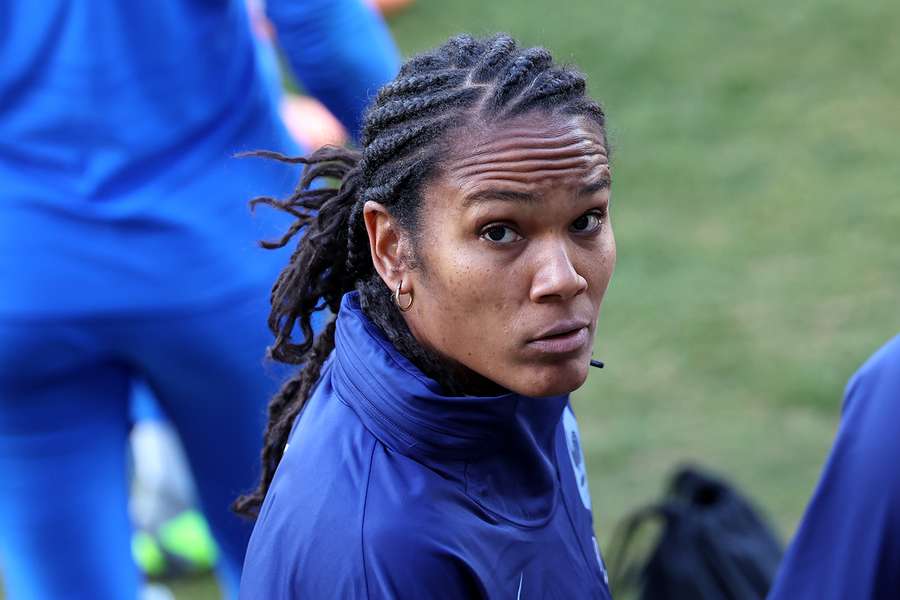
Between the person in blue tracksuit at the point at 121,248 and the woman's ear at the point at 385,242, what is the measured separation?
946 mm

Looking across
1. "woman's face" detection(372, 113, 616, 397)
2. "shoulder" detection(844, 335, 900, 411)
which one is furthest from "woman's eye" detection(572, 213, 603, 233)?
"shoulder" detection(844, 335, 900, 411)

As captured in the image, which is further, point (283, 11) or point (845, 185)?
point (845, 185)

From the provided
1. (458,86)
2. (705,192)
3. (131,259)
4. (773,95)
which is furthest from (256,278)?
(773,95)

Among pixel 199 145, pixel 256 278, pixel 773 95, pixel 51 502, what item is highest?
pixel 773 95

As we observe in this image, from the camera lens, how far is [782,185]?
725 centimetres

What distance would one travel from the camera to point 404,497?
182 centimetres

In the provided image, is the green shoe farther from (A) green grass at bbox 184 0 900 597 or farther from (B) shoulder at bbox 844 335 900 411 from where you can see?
(B) shoulder at bbox 844 335 900 411

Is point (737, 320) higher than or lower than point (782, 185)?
lower

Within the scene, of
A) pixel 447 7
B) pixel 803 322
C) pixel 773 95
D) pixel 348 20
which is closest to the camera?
pixel 348 20

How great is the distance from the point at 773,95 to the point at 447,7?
269cm

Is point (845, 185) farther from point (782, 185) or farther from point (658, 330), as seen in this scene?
point (658, 330)

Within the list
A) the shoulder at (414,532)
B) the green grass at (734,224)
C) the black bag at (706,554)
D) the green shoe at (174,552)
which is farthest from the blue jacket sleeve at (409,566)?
the green shoe at (174,552)

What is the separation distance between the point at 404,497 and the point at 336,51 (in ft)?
4.74

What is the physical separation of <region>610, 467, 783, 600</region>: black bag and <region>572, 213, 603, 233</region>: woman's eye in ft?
5.76
